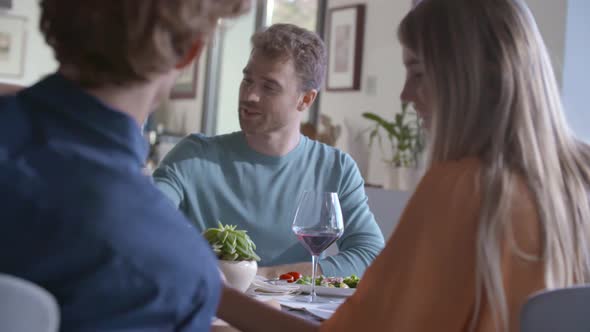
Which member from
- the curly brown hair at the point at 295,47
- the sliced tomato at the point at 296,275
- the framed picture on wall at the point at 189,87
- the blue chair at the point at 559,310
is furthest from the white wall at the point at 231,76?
the blue chair at the point at 559,310

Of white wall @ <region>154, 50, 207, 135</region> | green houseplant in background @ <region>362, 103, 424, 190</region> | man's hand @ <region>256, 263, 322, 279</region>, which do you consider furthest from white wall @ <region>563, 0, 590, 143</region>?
white wall @ <region>154, 50, 207, 135</region>

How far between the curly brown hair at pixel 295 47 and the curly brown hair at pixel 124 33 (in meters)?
1.66

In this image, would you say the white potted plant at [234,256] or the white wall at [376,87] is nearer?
the white potted plant at [234,256]

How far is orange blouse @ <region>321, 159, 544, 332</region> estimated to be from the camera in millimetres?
1021

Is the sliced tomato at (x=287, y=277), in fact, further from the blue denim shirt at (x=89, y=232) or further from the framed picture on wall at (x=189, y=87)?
the framed picture on wall at (x=189, y=87)

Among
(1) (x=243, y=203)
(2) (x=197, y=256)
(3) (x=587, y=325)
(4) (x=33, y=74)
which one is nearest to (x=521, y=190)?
(3) (x=587, y=325)

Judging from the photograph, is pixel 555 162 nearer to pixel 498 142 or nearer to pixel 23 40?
pixel 498 142

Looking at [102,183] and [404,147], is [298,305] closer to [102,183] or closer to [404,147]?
[102,183]

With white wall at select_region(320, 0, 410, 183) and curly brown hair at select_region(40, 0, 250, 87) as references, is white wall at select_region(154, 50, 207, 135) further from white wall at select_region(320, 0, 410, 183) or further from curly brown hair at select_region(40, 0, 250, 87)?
curly brown hair at select_region(40, 0, 250, 87)

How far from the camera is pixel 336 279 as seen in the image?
174 centimetres

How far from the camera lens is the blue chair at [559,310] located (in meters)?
0.90

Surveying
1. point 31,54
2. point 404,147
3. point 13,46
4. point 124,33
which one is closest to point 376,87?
point 404,147

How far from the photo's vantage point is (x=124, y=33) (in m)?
0.71

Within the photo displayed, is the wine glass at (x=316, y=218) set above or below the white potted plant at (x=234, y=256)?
above
